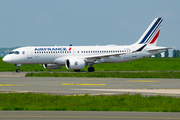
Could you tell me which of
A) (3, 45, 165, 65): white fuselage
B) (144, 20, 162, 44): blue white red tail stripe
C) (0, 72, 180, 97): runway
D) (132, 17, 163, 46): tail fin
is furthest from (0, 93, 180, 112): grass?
(144, 20, 162, 44): blue white red tail stripe

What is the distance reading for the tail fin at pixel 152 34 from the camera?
57469mm

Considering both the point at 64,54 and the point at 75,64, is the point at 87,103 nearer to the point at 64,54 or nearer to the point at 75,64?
Answer: the point at 75,64

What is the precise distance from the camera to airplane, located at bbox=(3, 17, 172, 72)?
50406mm

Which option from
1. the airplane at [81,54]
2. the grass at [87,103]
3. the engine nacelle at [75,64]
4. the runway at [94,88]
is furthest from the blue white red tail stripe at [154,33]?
the grass at [87,103]

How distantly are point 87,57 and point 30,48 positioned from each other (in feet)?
28.4

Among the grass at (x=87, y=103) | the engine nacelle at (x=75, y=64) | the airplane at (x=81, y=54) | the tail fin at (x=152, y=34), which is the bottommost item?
the grass at (x=87, y=103)

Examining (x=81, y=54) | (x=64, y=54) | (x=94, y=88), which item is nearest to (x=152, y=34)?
(x=81, y=54)

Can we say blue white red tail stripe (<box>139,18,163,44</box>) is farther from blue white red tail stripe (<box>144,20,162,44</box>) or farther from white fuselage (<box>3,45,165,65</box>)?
white fuselage (<box>3,45,165,65</box>)

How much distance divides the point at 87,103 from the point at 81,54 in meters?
35.0

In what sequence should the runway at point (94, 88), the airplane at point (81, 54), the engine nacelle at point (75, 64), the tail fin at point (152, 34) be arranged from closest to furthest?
the runway at point (94, 88) < the engine nacelle at point (75, 64) < the airplane at point (81, 54) < the tail fin at point (152, 34)

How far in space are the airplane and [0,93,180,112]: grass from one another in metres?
29.2

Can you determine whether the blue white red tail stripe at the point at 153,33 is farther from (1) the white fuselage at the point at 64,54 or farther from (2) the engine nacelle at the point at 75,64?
(2) the engine nacelle at the point at 75,64

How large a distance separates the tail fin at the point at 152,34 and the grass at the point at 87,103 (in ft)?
124
